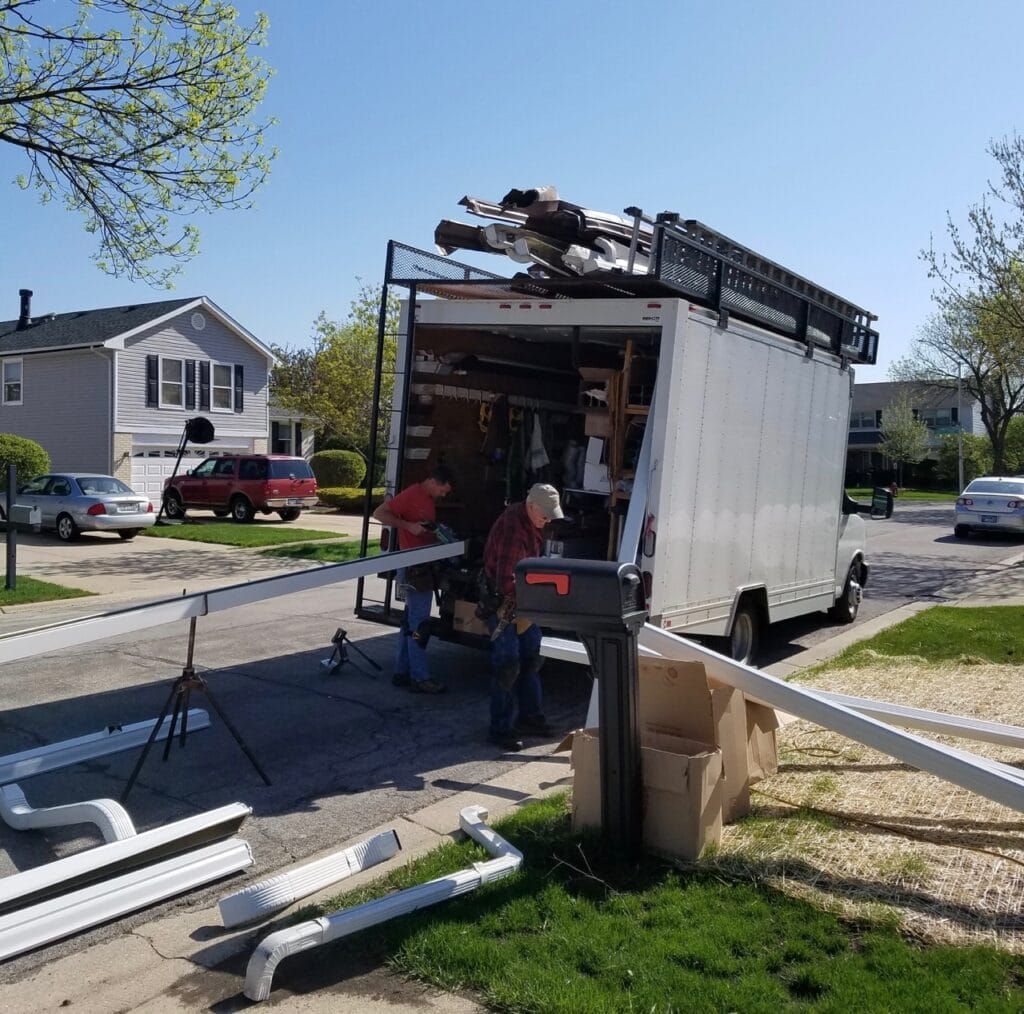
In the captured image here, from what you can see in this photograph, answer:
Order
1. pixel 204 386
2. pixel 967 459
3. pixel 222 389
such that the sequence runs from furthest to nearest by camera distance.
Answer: pixel 967 459
pixel 222 389
pixel 204 386

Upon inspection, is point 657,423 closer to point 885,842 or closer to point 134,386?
point 885,842

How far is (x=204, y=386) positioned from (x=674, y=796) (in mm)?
29832

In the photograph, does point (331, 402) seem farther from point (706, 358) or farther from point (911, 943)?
→ point (911, 943)

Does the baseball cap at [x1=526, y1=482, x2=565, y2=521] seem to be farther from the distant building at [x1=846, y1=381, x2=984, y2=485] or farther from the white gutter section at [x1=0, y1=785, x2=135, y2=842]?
the distant building at [x1=846, y1=381, x2=984, y2=485]

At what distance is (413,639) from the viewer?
26.1ft

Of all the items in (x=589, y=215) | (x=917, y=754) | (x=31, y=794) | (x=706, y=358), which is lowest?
(x=31, y=794)

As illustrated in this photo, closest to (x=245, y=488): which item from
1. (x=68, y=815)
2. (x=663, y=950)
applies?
(x=68, y=815)

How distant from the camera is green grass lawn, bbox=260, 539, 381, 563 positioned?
17.5 meters

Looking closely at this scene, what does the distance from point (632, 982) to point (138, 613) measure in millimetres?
2990

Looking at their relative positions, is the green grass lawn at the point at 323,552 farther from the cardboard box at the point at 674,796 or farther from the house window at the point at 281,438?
the house window at the point at 281,438

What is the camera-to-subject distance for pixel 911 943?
3.80m

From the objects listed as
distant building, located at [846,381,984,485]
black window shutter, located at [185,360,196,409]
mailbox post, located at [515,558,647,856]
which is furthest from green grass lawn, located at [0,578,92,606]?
distant building, located at [846,381,984,485]

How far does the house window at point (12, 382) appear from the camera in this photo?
32219mm

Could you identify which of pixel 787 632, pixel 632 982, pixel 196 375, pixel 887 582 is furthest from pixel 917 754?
pixel 196 375
